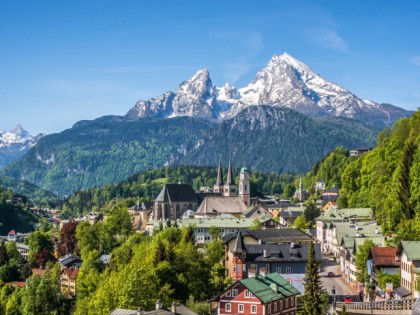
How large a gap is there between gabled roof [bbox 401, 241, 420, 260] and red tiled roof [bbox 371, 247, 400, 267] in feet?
17.5

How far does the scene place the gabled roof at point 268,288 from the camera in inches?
2837

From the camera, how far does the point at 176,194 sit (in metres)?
191

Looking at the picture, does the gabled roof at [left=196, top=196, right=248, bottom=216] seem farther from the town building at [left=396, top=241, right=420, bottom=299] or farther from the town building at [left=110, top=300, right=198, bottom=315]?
the town building at [left=110, top=300, right=198, bottom=315]

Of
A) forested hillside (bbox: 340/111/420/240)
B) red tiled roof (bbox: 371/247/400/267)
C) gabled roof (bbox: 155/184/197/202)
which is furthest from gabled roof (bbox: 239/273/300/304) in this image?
gabled roof (bbox: 155/184/197/202)

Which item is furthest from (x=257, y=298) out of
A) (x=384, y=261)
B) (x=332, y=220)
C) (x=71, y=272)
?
(x=71, y=272)

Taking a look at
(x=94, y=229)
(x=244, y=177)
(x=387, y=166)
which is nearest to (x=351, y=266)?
(x=387, y=166)

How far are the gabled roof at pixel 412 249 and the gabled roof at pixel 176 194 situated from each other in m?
121

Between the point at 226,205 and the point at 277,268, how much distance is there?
83015 mm

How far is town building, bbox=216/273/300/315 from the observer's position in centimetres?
7175

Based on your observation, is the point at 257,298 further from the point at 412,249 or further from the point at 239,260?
the point at 239,260

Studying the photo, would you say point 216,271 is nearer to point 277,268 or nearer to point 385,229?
point 277,268

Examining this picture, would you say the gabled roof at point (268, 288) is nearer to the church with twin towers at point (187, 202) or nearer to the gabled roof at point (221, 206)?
the gabled roof at point (221, 206)

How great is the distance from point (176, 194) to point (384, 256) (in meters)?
117

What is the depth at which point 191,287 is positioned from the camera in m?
84.9
